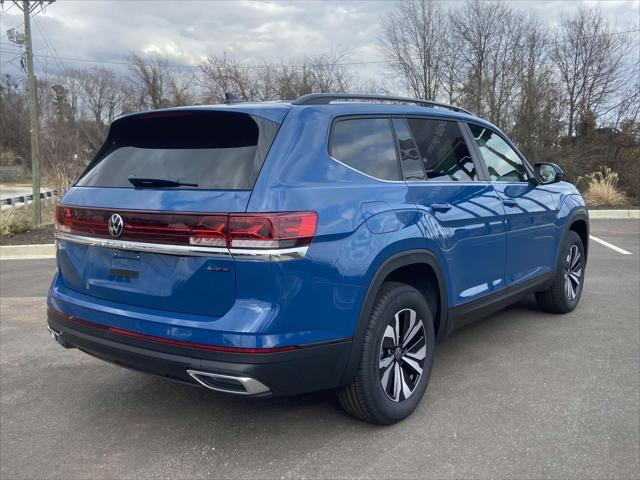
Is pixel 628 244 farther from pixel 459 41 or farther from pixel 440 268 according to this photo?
pixel 459 41

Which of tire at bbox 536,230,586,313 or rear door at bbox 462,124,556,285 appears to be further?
tire at bbox 536,230,586,313

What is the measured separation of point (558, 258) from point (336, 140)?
10.1 ft

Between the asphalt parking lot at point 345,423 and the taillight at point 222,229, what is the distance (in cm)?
116

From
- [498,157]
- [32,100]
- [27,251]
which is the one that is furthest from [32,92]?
[498,157]

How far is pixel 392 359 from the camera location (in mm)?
3098

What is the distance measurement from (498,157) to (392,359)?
212 cm

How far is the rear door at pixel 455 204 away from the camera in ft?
10.9

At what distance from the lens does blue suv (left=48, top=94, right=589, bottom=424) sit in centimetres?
245

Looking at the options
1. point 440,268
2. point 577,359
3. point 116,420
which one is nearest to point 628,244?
point 577,359

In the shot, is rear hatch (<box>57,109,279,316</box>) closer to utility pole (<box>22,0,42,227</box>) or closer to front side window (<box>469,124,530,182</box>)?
front side window (<box>469,124,530,182</box>)

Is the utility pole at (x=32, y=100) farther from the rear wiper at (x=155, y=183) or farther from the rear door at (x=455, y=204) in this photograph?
the rear door at (x=455, y=204)

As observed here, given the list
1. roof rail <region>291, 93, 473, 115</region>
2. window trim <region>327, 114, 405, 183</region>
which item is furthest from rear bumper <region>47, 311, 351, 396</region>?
roof rail <region>291, 93, 473, 115</region>

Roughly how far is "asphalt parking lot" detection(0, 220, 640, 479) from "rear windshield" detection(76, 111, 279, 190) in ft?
4.66

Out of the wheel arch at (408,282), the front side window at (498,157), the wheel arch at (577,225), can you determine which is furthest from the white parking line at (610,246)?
the wheel arch at (408,282)
